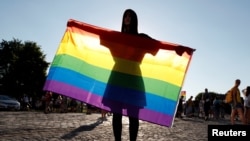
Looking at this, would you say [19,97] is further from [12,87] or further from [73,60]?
[73,60]

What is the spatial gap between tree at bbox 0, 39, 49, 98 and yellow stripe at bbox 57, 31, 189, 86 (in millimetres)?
57117

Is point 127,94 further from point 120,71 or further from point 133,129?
point 133,129

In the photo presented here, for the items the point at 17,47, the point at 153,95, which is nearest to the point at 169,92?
the point at 153,95

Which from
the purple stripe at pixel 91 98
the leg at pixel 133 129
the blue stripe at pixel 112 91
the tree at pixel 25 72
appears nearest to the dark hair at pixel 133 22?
Result: the blue stripe at pixel 112 91

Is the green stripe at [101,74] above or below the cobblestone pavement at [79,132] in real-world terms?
above

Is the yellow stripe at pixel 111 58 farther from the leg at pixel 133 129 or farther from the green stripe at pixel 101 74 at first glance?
the leg at pixel 133 129

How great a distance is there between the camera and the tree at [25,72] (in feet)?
203

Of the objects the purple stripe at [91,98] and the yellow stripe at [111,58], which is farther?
the yellow stripe at [111,58]

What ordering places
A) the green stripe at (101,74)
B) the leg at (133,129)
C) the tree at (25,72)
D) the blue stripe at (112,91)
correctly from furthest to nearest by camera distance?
the tree at (25,72) < the green stripe at (101,74) < the blue stripe at (112,91) < the leg at (133,129)

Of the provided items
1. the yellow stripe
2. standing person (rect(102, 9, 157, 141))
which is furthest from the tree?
standing person (rect(102, 9, 157, 141))

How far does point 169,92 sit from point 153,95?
0.92 ft

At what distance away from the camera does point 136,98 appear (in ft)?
19.1

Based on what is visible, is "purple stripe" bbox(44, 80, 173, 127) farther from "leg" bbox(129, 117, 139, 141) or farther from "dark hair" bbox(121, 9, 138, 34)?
"dark hair" bbox(121, 9, 138, 34)

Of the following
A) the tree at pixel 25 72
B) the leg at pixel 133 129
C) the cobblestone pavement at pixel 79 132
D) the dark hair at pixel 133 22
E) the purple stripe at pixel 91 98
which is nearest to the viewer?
the leg at pixel 133 129
